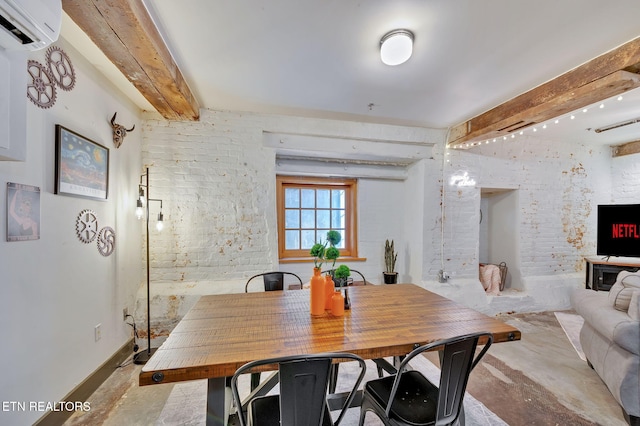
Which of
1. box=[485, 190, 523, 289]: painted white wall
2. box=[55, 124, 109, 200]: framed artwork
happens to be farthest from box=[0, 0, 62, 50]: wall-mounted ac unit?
box=[485, 190, 523, 289]: painted white wall

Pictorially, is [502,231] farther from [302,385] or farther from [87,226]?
[87,226]

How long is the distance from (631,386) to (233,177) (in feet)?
11.8

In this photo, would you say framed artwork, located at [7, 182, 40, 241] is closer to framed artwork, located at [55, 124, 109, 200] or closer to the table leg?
framed artwork, located at [55, 124, 109, 200]

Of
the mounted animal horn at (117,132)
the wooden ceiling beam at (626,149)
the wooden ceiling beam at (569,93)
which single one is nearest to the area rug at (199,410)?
the mounted animal horn at (117,132)

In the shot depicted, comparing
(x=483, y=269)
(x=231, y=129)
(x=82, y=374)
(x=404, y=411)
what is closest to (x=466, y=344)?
(x=404, y=411)

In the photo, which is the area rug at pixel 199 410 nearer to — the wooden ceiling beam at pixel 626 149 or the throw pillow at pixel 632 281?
the throw pillow at pixel 632 281

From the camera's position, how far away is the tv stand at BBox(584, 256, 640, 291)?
373 cm

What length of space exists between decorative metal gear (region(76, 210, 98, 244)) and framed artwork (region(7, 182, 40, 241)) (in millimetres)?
360

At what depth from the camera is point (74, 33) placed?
1.67 metres

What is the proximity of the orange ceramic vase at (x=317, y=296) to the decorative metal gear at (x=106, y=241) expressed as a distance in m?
1.83

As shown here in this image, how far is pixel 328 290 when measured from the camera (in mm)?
1618

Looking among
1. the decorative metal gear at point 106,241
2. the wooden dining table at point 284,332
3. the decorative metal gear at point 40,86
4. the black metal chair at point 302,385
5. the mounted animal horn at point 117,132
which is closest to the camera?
the black metal chair at point 302,385

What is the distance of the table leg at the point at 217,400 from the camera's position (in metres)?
1.15

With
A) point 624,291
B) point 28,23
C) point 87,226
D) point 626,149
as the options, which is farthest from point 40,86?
point 626,149
